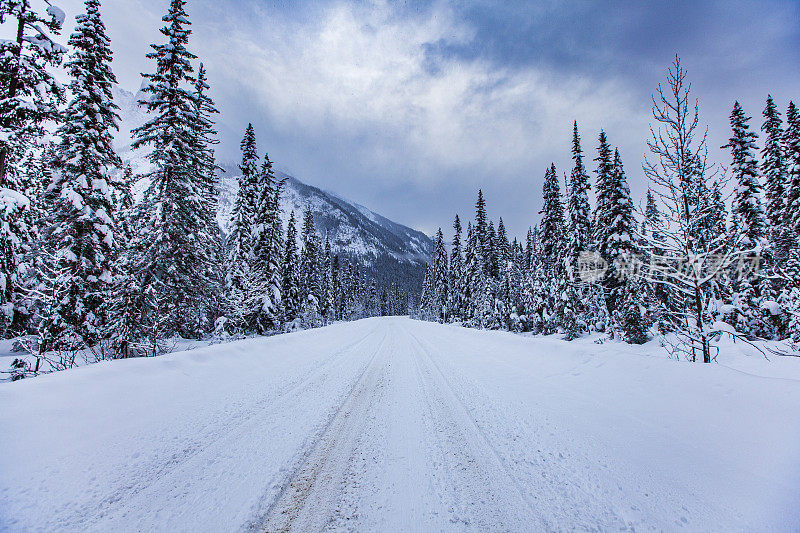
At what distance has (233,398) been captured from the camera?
5582 millimetres

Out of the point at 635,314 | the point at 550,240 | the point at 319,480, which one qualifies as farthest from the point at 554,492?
the point at 550,240

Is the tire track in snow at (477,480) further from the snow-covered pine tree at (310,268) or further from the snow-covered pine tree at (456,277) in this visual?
the snow-covered pine tree at (456,277)

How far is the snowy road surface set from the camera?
249 cm

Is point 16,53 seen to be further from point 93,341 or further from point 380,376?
point 380,376

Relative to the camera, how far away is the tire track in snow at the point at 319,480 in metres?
2.43

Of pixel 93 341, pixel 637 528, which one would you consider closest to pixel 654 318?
pixel 637 528

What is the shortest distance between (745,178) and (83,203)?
38328 millimetres

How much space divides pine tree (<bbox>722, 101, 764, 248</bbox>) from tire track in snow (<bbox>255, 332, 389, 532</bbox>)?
94.9ft

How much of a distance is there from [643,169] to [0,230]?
61.2 ft

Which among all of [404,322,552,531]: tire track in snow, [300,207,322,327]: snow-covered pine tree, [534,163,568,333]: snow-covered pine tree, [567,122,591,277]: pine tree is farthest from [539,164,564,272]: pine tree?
[300,207,322,327]: snow-covered pine tree

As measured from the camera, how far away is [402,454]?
3609 millimetres

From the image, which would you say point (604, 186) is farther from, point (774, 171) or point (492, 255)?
point (492, 255)

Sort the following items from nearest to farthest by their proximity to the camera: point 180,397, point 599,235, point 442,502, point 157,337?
point 442,502
point 180,397
point 157,337
point 599,235

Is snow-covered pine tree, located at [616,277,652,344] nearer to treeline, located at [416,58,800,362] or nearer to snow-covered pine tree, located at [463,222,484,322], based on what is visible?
treeline, located at [416,58,800,362]
